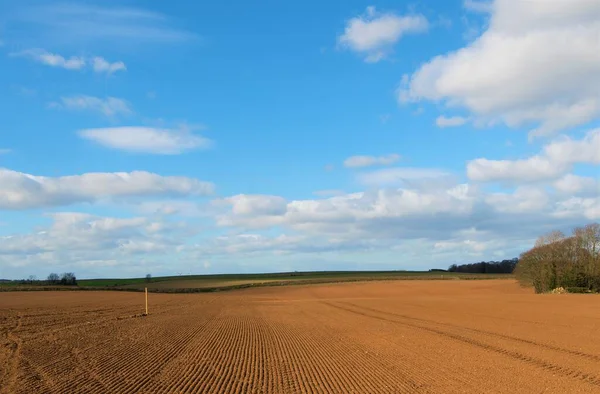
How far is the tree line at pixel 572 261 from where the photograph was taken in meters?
70.2

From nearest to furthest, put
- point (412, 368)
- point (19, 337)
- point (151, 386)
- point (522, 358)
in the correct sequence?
point (151, 386), point (412, 368), point (522, 358), point (19, 337)

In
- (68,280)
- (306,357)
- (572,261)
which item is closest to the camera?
(306,357)

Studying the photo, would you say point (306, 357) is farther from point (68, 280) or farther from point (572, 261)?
point (68, 280)

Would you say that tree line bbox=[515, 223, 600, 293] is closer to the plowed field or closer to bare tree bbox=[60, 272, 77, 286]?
the plowed field

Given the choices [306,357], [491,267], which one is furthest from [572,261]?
[491,267]

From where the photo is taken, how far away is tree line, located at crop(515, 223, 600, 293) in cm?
7019

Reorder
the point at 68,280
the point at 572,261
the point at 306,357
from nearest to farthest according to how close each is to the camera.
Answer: the point at 306,357, the point at 572,261, the point at 68,280

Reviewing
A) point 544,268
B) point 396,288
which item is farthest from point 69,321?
point 396,288

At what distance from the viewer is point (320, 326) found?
1266 inches

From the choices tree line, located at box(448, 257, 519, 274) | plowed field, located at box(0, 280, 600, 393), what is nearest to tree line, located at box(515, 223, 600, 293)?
plowed field, located at box(0, 280, 600, 393)

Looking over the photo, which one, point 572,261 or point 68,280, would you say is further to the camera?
point 68,280

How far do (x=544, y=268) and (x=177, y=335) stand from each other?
2286 inches

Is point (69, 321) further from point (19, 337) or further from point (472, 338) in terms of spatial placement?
point (472, 338)

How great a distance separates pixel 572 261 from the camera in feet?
233
